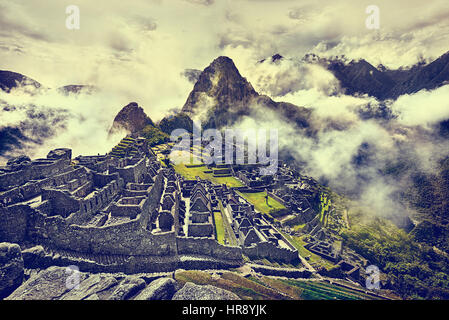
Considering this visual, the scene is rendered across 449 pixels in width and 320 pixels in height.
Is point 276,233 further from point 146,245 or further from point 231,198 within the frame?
point 146,245

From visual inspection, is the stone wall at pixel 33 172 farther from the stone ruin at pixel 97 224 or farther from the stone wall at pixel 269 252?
the stone wall at pixel 269 252

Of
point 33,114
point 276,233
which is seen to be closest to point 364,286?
point 276,233

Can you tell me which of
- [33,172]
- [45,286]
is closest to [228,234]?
[45,286]

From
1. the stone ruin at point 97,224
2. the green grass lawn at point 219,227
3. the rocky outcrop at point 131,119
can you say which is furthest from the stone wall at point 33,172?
the rocky outcrop at point 131,119

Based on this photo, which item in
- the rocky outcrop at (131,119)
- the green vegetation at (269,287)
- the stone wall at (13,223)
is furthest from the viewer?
the rocky outcrop at (131,119)

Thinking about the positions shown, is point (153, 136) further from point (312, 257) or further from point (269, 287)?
point (269, 287)

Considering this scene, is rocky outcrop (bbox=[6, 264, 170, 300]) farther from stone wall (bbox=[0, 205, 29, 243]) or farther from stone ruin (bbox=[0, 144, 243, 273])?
stone wall (bbox=[0, 205, 29, 243])
